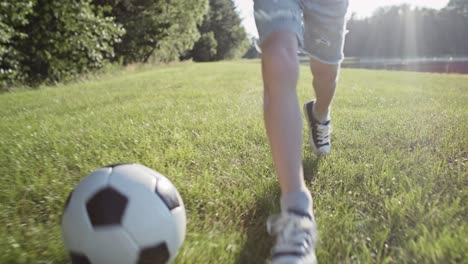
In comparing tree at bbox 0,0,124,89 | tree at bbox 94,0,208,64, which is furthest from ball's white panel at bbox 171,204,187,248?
tree at bbox 94,0,208,64

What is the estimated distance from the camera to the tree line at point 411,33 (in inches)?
2287

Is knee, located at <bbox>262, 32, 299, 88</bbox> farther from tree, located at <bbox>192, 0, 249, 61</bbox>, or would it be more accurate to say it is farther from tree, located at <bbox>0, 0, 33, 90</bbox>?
tree, located at <bbox>192, 0, 249, 61</bbox>

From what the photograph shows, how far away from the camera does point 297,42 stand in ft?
5.55

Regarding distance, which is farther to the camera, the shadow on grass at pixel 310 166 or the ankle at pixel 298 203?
the shadow on grass at pixel 310 166

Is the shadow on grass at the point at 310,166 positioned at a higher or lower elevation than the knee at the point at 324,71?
lower

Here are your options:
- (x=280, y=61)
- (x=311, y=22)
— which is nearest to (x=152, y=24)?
(x=311, y=22)

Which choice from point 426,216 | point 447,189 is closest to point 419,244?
point 426,216

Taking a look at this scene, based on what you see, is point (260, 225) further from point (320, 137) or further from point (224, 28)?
point (224, 28)

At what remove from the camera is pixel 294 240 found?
4.05ft

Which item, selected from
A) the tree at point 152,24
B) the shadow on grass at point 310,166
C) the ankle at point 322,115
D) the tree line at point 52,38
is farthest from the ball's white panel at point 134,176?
the tree at point 152,24

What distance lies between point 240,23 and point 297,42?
5142cm

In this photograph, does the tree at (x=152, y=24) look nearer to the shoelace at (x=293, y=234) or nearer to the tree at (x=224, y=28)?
the shoelace at (x=293, y=234)

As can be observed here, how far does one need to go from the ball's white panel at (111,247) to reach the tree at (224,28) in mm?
44043

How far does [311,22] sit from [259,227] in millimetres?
1309
